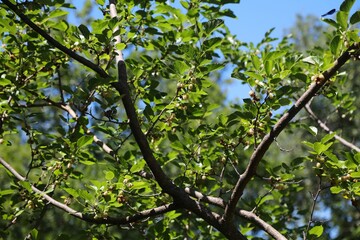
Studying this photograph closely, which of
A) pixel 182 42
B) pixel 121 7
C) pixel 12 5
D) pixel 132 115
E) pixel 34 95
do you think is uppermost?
pixel 121 7

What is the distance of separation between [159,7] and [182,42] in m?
0.25

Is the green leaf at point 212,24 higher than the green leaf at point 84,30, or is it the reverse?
the green leaf at point 212,24

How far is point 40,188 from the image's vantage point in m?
2.80

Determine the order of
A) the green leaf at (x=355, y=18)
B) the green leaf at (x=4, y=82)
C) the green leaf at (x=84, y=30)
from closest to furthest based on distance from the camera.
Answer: the green leaf at (x=355, y=18) < the green leaf at (x=84, y=30) < the green leaf at (x=4, y=82)

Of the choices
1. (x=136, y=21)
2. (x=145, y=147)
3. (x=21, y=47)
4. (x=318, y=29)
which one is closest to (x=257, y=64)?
(x=145, y=147)

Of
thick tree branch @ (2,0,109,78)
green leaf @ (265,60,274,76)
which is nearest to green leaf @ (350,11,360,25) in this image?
green leaf @ (265,60,274,76)

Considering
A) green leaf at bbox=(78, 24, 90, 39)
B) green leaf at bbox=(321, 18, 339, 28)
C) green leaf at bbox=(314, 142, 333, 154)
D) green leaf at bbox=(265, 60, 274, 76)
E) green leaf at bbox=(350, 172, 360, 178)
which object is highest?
green leaf at bbox=(321, 18, 339, 28)

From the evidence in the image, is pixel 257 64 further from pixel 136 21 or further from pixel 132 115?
pixel 136 21

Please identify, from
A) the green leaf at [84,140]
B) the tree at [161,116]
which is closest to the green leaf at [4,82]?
the tree at [161,116]

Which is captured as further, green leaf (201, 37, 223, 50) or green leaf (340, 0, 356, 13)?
green leaf (201, 37, 223, 50)

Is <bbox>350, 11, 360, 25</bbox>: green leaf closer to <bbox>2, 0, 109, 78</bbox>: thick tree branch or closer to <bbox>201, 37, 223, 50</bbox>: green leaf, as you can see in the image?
<bbox>201, 37, 223, 50</bbox>: green leaf

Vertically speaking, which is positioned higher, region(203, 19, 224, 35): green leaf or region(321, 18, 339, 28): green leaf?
region(203, 19, 224, 35): green leaf

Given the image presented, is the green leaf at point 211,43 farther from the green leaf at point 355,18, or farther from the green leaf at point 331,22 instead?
the green leaf at point 355,18

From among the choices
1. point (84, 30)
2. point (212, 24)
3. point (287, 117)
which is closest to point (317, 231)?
point (287, 117)
